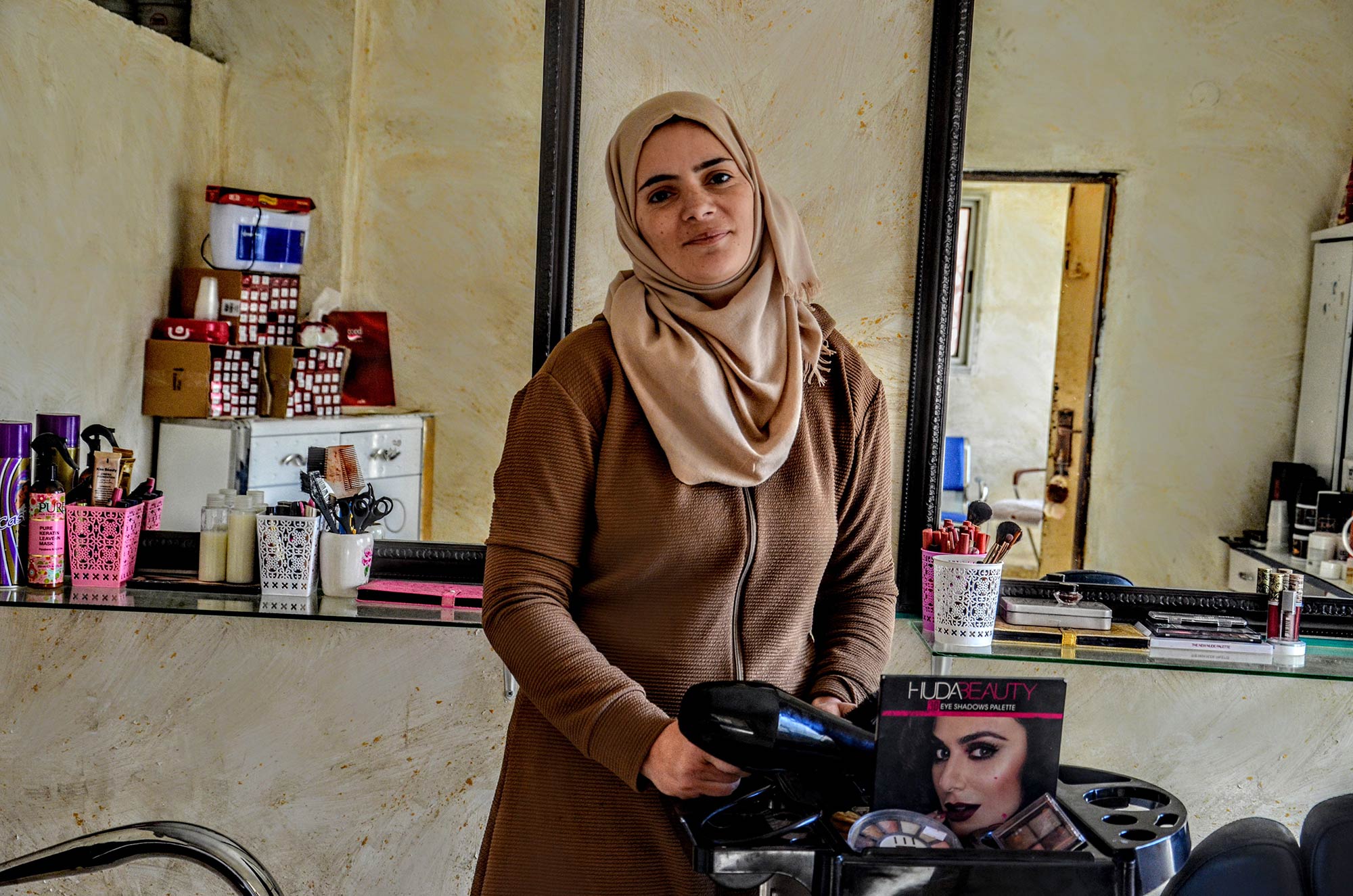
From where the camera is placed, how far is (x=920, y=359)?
1984 mm

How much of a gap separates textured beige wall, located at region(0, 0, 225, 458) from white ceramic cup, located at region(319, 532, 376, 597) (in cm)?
45

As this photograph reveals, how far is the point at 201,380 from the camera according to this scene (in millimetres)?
2008

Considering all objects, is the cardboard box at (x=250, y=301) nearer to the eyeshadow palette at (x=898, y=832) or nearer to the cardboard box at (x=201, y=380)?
the cardboard box at (x=201, y=380)

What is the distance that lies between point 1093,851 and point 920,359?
124cm

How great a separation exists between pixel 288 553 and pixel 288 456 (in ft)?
0.61

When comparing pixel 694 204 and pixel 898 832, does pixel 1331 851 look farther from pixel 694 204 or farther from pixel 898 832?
pixel 694 204

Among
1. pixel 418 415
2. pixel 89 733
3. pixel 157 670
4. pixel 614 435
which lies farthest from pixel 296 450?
pixel 614 435

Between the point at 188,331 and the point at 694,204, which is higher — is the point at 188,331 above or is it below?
below

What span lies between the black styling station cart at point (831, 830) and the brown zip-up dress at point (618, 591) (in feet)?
1.07

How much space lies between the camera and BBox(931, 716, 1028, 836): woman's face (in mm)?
863

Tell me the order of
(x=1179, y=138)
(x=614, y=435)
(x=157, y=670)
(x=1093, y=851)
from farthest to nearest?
(x=157, y=670)
(x=1179, y=138)
(x=614, y=435)
(x=1093, y=851)

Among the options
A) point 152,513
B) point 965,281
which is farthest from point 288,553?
point 965,281

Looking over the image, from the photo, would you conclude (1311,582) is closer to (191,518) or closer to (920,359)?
(920,359)

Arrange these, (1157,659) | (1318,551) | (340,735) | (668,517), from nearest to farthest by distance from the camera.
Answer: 1. (668,517)
2. (1157,659)
3. (1318,551)
4. (340,735)
